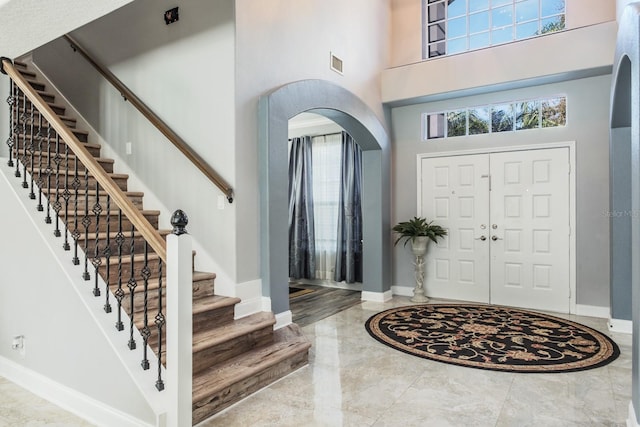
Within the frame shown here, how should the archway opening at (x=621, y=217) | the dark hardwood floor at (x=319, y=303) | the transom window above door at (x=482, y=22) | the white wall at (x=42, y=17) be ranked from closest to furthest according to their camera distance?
the white wall at (x=42, y=17), the archway opening at (x=621, y=217), the dark hardwood floor at (x=319, y=303), the transom window above door at (x=482, y=22)

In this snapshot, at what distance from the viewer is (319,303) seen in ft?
18.9

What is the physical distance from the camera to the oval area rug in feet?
11.3

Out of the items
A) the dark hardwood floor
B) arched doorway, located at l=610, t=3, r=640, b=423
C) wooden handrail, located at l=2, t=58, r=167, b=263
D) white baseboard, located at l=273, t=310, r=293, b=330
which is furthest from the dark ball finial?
arched doorway, located at l=610, t=3, r=640, b=423

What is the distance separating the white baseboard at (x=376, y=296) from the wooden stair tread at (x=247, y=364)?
90.1 inches

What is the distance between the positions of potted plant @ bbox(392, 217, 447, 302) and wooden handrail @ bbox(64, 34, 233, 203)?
9.88ft

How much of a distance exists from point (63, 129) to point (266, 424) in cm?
228

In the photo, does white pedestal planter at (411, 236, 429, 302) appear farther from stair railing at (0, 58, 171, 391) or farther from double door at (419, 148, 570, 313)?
stair railing at (0, 58, 171, 391)

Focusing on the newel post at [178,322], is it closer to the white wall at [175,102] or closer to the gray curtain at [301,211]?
the white wall at [175,102]

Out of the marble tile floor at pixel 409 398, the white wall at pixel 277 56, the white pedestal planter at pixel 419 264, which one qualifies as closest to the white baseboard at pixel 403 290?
the white pedestal planter at pixel 419 264

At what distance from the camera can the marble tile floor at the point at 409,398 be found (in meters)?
2.49

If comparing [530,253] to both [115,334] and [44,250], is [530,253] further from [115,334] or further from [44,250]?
[44,250]

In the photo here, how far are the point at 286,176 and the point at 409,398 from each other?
2.21m

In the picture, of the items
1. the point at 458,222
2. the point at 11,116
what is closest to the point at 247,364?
the point at 11,116

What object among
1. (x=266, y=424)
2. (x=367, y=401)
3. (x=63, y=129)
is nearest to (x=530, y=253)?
(x=367, y=401)
